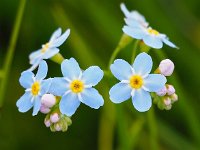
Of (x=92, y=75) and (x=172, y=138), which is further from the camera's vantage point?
(x=172, y=138)

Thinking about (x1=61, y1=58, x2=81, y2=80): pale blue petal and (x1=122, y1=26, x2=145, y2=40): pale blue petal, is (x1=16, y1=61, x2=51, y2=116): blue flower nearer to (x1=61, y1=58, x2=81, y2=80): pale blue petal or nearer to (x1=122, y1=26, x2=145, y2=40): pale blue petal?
(x1=61, y1=58, x2=81, y2=80): pale blue petal

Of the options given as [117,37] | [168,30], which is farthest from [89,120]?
[168,30]

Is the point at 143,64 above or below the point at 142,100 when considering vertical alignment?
above

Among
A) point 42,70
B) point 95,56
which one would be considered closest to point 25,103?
point 42,70

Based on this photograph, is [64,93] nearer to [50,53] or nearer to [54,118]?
[54,118]

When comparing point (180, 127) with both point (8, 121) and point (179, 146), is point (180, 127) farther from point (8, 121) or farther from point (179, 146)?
point (8, 121)

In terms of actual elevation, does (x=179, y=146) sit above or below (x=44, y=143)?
below

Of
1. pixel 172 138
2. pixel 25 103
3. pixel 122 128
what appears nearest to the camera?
pixel 25 103
